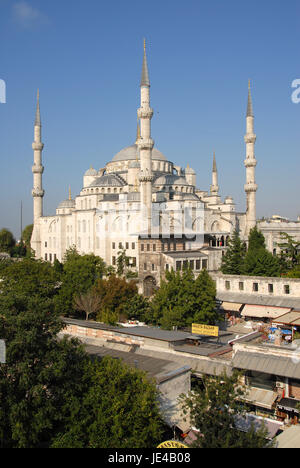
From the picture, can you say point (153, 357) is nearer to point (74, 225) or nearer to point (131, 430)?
point (131, 430)

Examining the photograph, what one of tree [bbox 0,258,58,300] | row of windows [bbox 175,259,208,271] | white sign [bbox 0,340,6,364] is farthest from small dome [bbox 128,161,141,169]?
white sign [bbox 0,340,6,364]

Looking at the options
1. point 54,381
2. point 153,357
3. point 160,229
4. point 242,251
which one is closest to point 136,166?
point 160,229

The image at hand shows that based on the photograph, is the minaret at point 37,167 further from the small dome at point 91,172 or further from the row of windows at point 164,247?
the row of windows at point 164,247

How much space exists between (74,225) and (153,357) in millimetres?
24615

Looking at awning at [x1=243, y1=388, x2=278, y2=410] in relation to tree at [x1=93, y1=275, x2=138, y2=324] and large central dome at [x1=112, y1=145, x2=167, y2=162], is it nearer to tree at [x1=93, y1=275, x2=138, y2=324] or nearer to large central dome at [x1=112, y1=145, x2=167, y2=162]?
tree at [x1=93, y1=275, x2=138, y2=324]

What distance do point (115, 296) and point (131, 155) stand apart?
21859mm

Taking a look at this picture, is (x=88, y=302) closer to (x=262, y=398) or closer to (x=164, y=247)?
(x=164, y=247)

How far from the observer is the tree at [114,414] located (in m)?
8.73

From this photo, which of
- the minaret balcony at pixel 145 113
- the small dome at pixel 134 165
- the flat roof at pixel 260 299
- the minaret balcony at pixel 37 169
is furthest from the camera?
the minaret balcony at pixel 37 169

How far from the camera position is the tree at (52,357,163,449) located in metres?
8.73

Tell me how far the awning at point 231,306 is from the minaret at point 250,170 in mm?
13149

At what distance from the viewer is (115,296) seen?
22906 mm

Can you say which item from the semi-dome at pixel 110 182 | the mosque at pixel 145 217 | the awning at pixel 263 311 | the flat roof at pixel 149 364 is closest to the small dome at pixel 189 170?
the mosque at pixel 145 217

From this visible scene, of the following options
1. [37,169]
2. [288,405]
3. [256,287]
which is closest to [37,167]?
[37,169]
